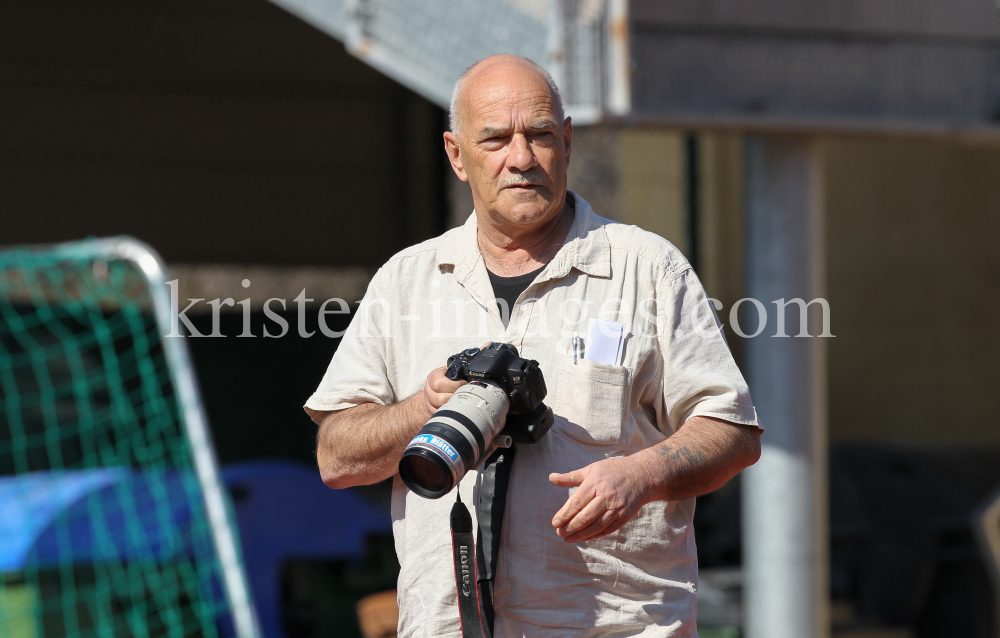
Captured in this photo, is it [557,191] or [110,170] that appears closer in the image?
[557,191]

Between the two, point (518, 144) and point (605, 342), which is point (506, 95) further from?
point (605, 342)

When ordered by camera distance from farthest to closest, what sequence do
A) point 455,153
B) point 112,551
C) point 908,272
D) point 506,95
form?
point 908,272 < point 112,551 < point 455,153 < point 506,95

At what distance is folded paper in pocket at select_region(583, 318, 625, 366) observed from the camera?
199 centimetres

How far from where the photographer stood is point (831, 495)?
5535mm

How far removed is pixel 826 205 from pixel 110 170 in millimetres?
5330

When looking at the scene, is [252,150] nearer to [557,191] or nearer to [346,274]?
[346,274]

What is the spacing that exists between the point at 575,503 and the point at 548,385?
308 millimetres

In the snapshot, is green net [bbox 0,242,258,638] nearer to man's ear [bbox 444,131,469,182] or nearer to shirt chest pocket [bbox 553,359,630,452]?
man's ear [bbox 444,131,469,182]

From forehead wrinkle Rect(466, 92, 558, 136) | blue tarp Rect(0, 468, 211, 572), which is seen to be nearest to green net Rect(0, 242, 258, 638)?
blue tarp Rect(0, 468, 211, 572)

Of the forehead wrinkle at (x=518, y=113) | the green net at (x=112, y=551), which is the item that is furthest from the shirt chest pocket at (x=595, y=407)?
the green net at (x=112, y=551)

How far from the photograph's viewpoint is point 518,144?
2.07 m

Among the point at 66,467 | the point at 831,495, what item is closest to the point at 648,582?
the point at 831,495

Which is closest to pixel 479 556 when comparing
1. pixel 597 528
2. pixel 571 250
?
pixel 597 528

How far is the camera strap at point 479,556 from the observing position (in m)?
1.94
